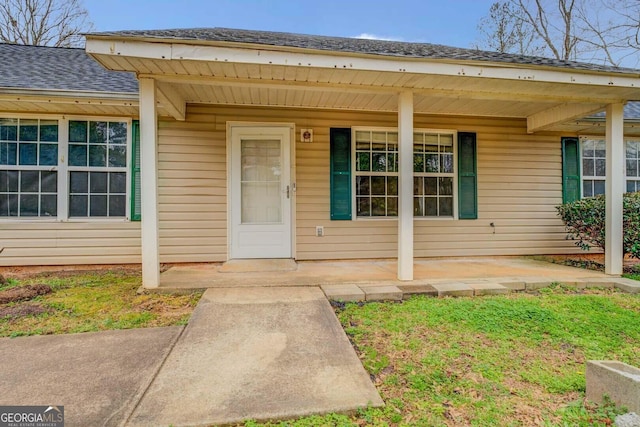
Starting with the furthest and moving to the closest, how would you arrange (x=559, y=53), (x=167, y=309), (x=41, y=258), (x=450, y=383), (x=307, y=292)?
(x=559, y=53) < (x=41, y=258) < (x=307, y=292) < (x=167, y=309) < (x=450, y=383)

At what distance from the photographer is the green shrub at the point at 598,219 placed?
4207 mm

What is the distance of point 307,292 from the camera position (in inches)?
128

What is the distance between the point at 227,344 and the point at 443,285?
2388 millimetres

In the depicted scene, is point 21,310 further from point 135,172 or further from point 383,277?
point 383,277

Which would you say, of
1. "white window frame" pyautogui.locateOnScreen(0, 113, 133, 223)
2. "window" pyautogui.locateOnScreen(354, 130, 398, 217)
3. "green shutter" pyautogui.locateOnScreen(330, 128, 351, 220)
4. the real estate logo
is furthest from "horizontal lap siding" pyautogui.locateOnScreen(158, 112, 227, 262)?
the real estate logo

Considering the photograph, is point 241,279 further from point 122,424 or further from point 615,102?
point 615,102

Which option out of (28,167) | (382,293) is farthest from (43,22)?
(382,293)

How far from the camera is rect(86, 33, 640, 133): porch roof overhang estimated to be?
2.89 metres

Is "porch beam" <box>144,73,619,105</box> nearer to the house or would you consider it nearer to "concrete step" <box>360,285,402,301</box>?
the house

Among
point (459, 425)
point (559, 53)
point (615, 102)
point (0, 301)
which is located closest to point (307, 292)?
point (459, 425)

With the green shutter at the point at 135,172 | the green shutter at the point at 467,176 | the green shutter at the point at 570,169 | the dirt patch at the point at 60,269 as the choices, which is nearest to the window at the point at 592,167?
the green shutter at the point at 570,169

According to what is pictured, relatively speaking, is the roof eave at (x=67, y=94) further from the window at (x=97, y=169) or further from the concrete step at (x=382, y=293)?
the concrete step at (x=382, y=293)

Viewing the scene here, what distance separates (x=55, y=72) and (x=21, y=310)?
363 centimetres

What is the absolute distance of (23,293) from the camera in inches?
127
